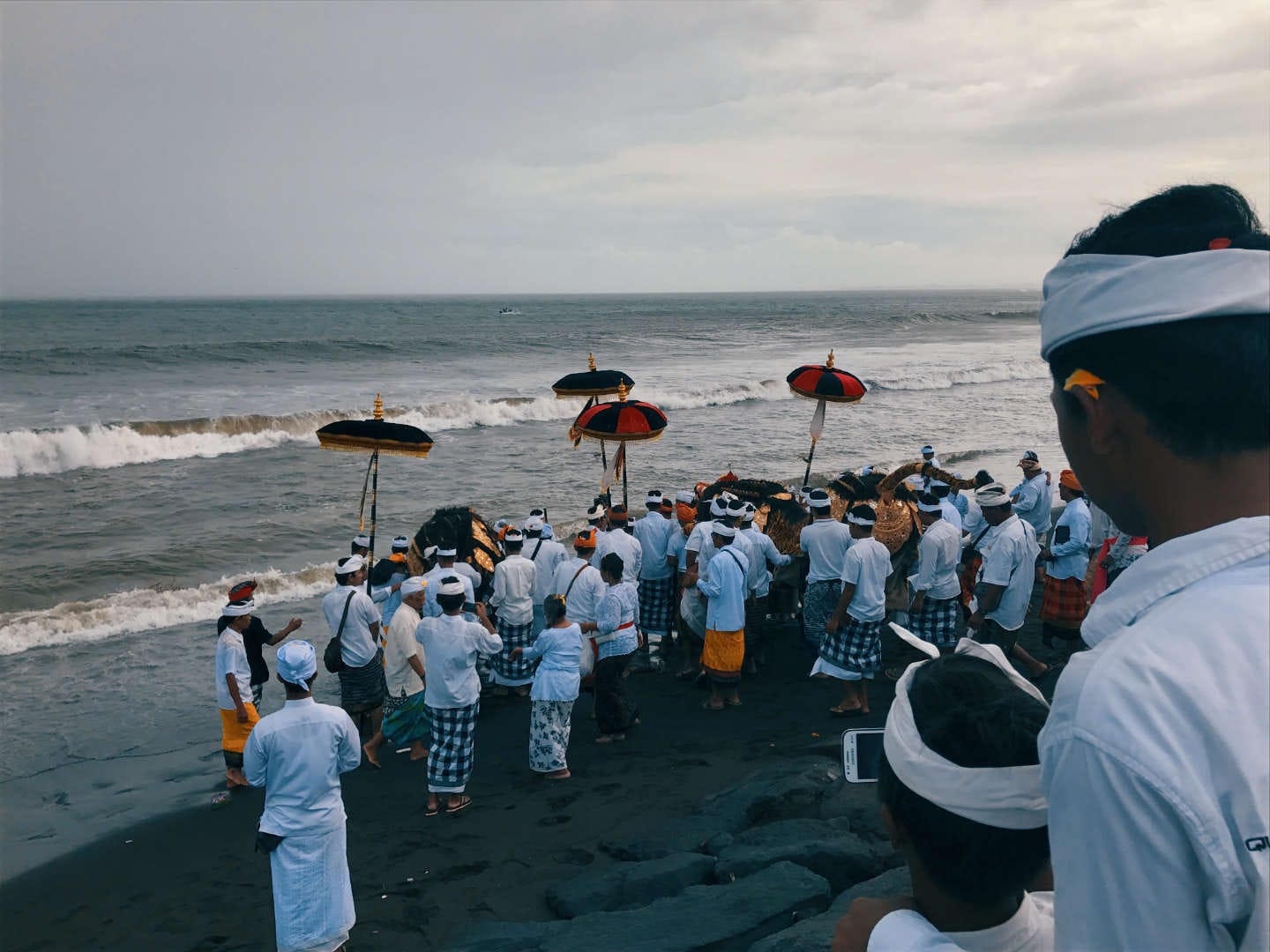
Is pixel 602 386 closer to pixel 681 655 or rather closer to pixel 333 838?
pixel 681 655

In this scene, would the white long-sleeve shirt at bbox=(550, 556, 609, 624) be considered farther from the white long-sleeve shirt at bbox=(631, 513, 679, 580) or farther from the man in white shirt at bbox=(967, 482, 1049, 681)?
the man in white shirt at bbox=(967, 482, 1049, 681)

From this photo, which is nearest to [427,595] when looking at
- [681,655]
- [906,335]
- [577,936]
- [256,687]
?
[256,687]

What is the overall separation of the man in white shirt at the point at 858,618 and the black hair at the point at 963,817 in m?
6.57

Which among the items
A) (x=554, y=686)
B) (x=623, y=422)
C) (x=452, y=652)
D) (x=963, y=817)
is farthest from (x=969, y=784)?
(x=623, y=422)

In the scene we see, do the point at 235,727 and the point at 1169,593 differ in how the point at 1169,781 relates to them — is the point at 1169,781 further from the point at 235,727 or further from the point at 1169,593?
the point at 235,727

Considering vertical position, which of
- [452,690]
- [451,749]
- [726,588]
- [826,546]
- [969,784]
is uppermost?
[969,784]

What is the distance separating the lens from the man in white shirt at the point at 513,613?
9.21m

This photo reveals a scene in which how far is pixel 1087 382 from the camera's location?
4.09 ft

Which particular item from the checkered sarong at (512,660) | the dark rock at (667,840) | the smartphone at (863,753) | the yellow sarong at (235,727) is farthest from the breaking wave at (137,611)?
the smartphone at (863,753)

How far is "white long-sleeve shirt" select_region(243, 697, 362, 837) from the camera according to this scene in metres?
5.15

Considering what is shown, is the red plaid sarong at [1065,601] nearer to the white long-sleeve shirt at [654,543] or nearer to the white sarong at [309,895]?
the white long-sleeve shirt at [654,543]

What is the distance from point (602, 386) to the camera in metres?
12.0

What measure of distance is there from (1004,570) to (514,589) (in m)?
4.58

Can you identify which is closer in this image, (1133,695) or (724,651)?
(1133,695)
